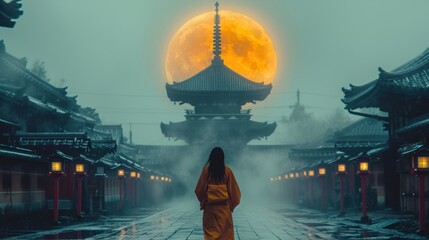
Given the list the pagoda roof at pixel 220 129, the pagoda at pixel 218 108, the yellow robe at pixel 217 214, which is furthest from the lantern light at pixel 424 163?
the pagoda roof at pixel 220 129

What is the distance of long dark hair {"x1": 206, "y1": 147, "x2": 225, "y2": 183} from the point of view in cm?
1346

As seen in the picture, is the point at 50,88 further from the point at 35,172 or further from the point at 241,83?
the point at 241,83

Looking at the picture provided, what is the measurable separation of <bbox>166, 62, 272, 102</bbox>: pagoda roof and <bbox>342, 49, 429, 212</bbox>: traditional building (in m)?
40.9

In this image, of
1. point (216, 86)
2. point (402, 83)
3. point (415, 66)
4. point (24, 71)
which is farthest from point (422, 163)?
point (216, 86)

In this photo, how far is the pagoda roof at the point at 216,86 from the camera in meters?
75.8

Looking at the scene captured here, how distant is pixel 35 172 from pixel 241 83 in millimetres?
46183

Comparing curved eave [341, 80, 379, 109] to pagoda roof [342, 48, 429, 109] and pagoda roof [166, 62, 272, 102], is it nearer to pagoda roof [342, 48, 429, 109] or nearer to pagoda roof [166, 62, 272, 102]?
pagoda roof [342, 48, 429, 109]

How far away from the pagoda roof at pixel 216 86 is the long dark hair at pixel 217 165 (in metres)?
60.9

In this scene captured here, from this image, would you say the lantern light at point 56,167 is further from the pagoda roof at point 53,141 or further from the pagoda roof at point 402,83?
the pagoda roof at point 402,83

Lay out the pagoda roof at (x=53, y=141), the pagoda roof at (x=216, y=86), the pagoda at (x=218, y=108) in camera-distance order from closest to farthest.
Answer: the pagoda roof at (x=53, y=141)
the pagoda roof at (x=216, y=86)
the pagoda at (x=218, y=108)

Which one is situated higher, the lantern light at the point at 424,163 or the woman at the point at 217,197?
the lantern light at the point at 424,163

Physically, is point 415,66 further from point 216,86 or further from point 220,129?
point 216,86

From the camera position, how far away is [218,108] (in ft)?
255

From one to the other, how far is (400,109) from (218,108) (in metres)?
47.0
